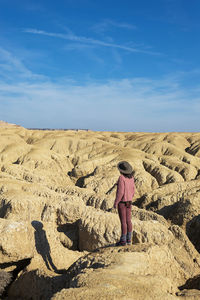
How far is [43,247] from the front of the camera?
26.8 feet

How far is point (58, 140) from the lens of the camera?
53.0 meters

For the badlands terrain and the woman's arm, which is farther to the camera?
the woman's arm

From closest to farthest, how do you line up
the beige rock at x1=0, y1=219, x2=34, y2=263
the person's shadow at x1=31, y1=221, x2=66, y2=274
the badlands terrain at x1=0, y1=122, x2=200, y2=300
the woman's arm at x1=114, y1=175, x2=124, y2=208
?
1. the badlands terrain at x1=0, y1=122, x2=200, y2=300
2. the woman's arm at x1=114, y1=175, x2=124, y2=208
3. the beige rock at x1=0, y1=219, x2=34, y2=263
4. the person's shadow at x1=31, y1=221, x2=66, y2=274

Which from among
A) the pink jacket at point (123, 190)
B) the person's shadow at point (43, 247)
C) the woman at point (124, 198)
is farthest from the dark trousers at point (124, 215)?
the person's shadow at point (43, 247)

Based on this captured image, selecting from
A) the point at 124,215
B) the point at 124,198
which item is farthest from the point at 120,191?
the point at 124,215

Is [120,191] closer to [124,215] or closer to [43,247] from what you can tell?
[124,215]

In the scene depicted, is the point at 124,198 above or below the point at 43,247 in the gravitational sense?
above

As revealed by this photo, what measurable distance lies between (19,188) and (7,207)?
7.85 feet

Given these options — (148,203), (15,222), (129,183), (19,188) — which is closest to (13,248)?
(15,222)

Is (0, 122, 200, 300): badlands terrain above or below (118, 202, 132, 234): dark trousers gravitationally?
below

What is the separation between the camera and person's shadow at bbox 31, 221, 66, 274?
788 centimetres

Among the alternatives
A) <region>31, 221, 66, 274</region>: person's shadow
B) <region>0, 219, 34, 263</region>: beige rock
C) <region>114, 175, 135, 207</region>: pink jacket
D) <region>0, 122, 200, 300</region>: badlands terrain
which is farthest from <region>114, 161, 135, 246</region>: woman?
<region>0, 219, 34, 263</region>: beige rock

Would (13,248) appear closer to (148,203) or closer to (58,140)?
(148,203)

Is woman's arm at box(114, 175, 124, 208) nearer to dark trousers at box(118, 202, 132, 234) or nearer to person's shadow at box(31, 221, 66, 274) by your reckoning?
dark trousers at box(118, 202, 132, 234)
